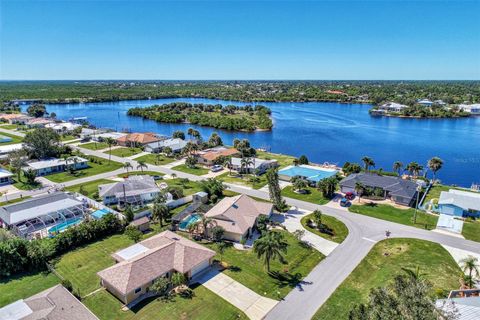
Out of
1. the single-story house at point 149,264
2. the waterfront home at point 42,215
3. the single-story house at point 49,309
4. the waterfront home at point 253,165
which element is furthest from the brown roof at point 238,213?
the waterfront home at point 253,165

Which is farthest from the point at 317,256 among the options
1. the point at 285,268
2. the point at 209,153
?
the point at 209,153

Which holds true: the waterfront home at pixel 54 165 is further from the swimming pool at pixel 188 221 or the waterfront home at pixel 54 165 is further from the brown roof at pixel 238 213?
the brown roof at pixel 238 213

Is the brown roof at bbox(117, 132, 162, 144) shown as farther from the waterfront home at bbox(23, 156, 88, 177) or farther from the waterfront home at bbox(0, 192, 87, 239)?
the waterfront home at bbox(0, 192, 87, 239)

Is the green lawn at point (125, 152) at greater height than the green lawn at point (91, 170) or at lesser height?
greater

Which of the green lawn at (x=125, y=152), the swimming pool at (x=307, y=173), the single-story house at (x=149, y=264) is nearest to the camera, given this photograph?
the single-story house at (x=149, y=264)

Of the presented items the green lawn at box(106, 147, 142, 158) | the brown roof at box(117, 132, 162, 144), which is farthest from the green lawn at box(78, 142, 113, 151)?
the green lawn at box(106, 147, 142, 158)

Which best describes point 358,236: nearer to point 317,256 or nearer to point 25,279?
point 317,256
